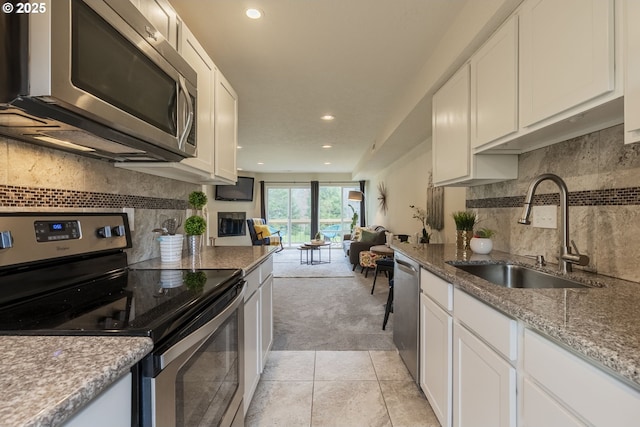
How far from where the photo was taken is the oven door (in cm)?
75

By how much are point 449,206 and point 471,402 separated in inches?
99.5

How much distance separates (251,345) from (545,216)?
6.13 feet

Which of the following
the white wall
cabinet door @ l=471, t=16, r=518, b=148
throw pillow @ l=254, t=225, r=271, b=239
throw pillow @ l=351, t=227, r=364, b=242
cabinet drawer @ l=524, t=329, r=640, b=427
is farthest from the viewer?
throw pillow @ l=254, t=225, r=271, b=239

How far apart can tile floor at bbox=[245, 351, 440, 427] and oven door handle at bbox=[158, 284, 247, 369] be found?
0.89m

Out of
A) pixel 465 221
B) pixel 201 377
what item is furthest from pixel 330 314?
pixel 201 377

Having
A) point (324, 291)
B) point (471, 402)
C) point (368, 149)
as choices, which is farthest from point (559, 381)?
point (368, 149)

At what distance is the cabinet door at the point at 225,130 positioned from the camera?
2.09m

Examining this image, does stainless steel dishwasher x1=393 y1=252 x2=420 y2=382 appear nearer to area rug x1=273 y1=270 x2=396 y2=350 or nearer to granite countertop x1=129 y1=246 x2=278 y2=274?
area rug x1=273 y1=270 x2=396 y2=350

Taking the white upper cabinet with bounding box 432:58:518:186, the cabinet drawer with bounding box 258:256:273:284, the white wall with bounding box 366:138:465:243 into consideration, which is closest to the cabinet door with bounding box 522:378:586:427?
the white upper cabinet with bounding box 432:58:518:186

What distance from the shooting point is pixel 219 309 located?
1.16 m

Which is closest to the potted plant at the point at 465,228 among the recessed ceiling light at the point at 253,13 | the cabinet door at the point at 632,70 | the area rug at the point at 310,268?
the cabinet door at the point at 632,70

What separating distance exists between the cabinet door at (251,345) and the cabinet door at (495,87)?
5.45 ft

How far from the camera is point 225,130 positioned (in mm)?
2264

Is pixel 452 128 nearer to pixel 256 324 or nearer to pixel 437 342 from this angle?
pixel 437 342
